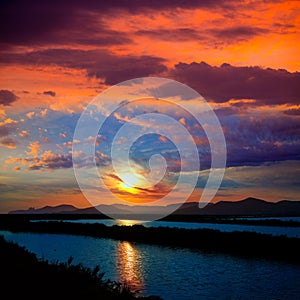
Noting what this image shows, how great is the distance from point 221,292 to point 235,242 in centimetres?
2815

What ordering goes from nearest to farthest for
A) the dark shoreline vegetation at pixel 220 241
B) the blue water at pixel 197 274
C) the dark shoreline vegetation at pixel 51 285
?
1. the dark shoreline vegetation at pixel 51 285
2. the blue water at pixel 197 274
3. the dark shoreline vegetation at pixel 220 241

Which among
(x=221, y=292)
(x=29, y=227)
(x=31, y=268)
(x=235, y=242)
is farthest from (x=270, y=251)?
(x=29, y=227)

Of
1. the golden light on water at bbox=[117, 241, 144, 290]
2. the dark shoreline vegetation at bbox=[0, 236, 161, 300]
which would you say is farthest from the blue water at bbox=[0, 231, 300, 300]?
the dark shoreline vegetation at bbox=[0, 236, 161, 300]

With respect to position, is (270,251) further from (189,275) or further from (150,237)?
(150,237)

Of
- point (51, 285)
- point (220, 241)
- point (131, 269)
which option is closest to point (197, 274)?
point (131, 269)

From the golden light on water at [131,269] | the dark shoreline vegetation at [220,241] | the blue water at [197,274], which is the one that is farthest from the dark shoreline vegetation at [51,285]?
the dark shoreline vegetation at [220,241]

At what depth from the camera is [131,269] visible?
1523 inches

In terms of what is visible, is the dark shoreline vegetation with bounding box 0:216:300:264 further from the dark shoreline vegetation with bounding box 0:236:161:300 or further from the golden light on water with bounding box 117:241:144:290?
the dark shoreline vegetation with bounding box 0:236:161:300

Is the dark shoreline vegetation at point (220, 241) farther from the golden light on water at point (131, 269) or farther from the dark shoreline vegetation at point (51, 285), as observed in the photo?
the dark shoreline vegetation at point (51, 285)

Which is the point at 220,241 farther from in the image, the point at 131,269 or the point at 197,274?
the point at 197,274

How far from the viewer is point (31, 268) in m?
22.9

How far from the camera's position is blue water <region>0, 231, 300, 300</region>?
2828 cm

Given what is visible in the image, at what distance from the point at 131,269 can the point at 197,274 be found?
6.10 metres

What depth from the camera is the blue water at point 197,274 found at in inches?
1113
